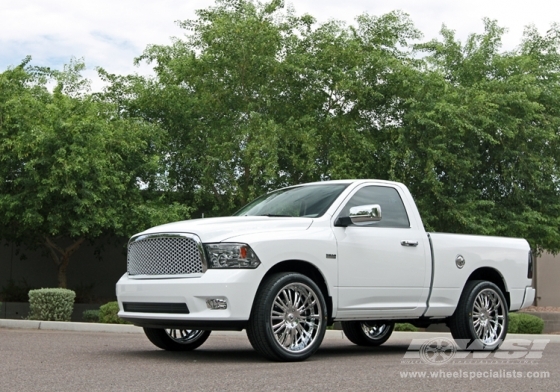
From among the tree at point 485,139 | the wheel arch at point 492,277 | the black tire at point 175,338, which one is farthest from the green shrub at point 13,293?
the wheel arch at point 492,277

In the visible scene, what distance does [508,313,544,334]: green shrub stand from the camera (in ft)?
69.6

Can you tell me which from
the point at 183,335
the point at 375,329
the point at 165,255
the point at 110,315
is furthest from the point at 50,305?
the point at 165,255

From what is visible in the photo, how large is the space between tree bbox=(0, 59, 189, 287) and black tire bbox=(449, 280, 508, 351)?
535 inches

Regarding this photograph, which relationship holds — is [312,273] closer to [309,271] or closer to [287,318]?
[309,271]

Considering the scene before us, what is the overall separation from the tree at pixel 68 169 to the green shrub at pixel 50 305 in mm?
3883

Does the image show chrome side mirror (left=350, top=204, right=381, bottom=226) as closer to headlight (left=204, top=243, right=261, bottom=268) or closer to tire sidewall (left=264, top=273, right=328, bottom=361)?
tire sidewall (left=264, top=273, right=328, bottom=361)

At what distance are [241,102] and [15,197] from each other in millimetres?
7839

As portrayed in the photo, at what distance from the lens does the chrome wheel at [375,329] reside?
1301cm

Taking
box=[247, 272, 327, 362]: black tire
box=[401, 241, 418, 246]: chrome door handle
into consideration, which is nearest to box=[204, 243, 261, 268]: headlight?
box=[247, 272, 327, 362]: black tire

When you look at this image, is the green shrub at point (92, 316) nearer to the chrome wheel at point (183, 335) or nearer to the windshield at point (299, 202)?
the chrome wheel at point (183, 335)

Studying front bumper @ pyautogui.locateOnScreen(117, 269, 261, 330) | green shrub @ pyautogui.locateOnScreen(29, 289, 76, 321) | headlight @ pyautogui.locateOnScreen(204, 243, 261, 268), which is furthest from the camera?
green shrub @ pyautogui.locateOnScreen(29, 289, 76, 321)

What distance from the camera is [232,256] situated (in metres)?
9.51

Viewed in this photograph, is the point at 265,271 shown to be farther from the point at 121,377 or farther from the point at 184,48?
the point at 184,48

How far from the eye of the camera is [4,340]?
13250 millimetres
